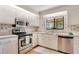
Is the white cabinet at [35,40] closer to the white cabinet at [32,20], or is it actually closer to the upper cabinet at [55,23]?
the white cabinet at [32,20]

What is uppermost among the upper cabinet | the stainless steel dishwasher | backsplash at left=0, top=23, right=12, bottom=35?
the upper cabinet

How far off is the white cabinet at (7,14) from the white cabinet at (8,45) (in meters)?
0.66

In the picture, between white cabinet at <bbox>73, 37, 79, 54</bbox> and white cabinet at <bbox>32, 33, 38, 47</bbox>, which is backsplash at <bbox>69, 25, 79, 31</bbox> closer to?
white cabinet at <bbox>73, 37, 79, 54</bbox>

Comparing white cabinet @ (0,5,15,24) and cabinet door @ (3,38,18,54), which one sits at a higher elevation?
white cabinet @ (0,5,15,24)

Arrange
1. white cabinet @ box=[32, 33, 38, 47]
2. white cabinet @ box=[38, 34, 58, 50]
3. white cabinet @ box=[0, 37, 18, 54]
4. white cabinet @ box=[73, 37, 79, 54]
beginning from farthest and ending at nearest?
1. white cabinet @ box=[32, 33, 38, 47]
2. white cabinet @ box=[38, 34, 58, 50]
3. white cabinet @ box=[73, 37, 79, 54]
4. white cabinet @ box=[0, 37, 18, 54]

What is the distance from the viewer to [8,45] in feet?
7.09

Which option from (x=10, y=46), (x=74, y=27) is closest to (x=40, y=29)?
(x=74, y=27)

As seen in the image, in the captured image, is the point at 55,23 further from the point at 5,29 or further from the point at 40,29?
the point at 5,29

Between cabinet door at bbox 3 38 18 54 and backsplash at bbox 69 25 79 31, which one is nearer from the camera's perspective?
cabinet door at bbox 3 38 18 54

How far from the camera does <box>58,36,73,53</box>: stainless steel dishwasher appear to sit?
9.64 feet

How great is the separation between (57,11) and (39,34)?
1.55 meters

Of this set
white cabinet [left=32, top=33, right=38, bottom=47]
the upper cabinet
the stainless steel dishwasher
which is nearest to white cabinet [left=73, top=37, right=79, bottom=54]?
the stainless steel dishwasher

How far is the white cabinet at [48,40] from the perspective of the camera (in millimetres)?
3496
